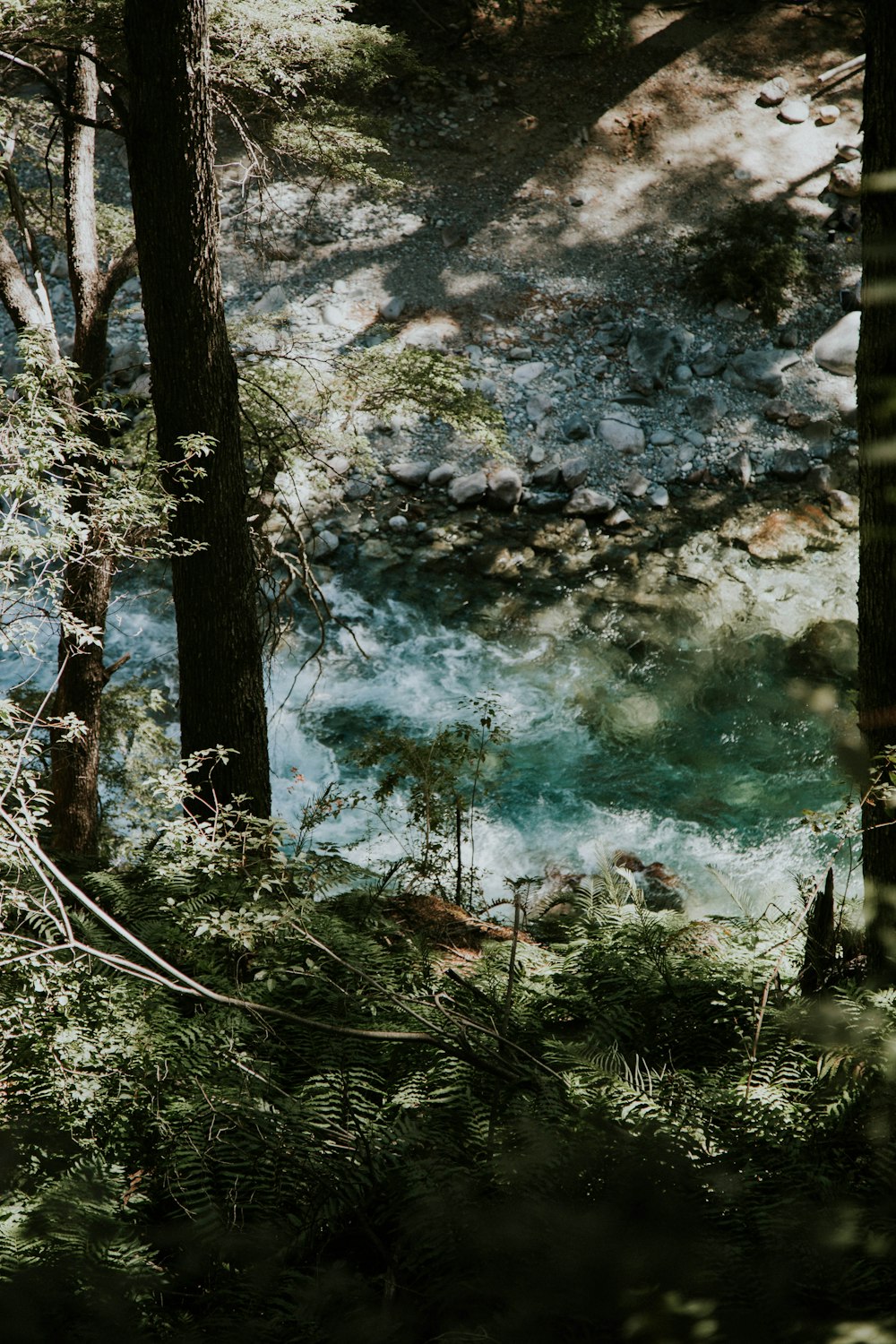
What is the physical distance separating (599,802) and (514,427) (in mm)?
5054

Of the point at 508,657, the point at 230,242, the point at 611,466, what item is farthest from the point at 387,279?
the point at 508,657

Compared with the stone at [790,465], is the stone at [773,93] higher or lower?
higher

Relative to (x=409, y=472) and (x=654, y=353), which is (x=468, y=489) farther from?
(x=654, y=353)

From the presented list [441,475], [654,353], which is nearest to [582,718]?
[441,475]

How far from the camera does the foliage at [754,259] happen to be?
11898mm

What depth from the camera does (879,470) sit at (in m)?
3.01

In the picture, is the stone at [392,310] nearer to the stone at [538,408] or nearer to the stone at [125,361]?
the stone at [538,408]

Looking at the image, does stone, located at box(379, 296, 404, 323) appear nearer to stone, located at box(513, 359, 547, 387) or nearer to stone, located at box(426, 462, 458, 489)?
stone, located at box(513, 359, 547, 387)

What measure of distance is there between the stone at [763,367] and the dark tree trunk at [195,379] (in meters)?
8.59

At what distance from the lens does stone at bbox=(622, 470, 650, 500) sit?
1038 cm

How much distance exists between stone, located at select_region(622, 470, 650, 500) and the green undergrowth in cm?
711

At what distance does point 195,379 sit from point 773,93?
13.6 meters

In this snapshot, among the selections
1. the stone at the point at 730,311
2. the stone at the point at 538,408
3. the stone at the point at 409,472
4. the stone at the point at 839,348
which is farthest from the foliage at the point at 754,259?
the stone at the point at 409,472

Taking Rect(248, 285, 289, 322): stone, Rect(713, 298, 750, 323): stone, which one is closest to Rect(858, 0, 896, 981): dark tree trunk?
Rect(248, 285, 289, 322): stone
